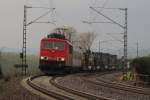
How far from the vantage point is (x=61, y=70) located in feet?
141

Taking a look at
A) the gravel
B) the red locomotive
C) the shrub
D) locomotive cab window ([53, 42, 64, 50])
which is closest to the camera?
the gravel

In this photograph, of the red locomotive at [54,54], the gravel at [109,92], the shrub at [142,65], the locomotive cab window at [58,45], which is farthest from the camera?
the locomotive cab window at [58,45]

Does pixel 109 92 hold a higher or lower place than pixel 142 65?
lower

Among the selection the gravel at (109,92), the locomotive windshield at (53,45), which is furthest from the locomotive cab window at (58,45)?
the gravel at (109,92)

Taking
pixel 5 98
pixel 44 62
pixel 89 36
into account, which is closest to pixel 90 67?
pixel 44 62

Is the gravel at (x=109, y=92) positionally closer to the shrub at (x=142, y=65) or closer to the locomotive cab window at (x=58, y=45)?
the shrub at (x=142, y=65)

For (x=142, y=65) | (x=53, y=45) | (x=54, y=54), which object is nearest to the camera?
(x=142, y=65)

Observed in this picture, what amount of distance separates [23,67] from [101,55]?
30637 mm

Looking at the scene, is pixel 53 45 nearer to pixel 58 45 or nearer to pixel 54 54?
pixel 58 45

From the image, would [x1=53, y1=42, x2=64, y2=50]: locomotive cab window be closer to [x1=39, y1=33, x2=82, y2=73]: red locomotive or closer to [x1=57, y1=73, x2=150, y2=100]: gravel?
[x1=39, y1=33, x2=82, y2=73]: red locomotive

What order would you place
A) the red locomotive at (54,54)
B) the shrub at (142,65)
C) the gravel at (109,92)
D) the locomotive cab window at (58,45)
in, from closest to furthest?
1. the gravel at (109,92)
2. the shrub at (142,65)
3. the red locomotive at (54,54)
4. the locomotive cab window at (58,45)

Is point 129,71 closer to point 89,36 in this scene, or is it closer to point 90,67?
point 90,67

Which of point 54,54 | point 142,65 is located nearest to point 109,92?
point 142,65

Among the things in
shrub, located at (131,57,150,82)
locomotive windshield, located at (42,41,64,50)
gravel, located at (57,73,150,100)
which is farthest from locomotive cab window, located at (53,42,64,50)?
gravel, located at (57,73,150,100)
